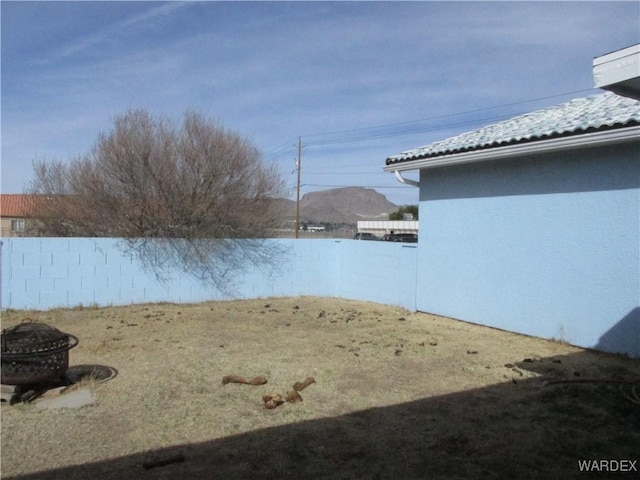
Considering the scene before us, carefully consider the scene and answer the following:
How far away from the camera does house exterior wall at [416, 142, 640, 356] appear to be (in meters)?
7.36

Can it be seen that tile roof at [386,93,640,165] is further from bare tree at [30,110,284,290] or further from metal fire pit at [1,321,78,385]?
metal fire pit at [1,321,78,385]

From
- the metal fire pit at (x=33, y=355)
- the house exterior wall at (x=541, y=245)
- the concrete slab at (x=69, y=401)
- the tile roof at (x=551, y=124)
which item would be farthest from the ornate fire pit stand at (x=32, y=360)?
the tile roof at (x=551, y=124)

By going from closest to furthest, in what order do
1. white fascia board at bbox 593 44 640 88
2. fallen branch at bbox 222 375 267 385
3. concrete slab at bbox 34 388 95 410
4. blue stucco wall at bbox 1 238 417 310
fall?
white fascia board at bbox 593 44 640 88
concrete slab at bbox 34 388 95 410
fallen branch at bbox 222 375 267 385
blue stucco wall at bbox 1 238 417 310

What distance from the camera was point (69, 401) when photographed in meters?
5.37

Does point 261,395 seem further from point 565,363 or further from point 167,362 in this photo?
point 565,363

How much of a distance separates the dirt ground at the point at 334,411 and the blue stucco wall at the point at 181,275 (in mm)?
2066

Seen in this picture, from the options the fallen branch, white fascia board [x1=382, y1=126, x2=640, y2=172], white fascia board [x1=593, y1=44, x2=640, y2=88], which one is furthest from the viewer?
white fascia board [x1=382, y1=126, x2=640, y2=172]

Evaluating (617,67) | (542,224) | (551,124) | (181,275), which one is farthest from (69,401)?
(551,124)

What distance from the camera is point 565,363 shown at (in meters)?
7.00

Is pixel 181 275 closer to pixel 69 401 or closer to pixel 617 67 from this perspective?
pixel 69 401

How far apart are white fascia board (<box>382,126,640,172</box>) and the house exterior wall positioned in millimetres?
320

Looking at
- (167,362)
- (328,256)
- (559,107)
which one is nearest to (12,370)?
(167,362)

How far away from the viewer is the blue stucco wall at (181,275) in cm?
1052

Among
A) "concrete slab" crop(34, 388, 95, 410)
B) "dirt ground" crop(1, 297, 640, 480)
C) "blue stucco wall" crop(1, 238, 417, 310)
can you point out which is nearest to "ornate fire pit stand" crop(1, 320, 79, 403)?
"concrete slab" crop(34, 388, 95, 410)
